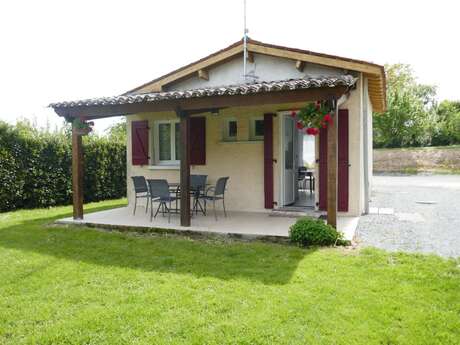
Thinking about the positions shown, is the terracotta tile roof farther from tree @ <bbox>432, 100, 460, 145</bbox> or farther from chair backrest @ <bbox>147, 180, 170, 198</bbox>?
tree @ <bbox>432, 100, 460, 145</bbox>

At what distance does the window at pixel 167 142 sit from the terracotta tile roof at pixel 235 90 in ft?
7.96

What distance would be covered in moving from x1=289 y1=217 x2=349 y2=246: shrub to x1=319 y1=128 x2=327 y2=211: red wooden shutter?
2305 millimetres

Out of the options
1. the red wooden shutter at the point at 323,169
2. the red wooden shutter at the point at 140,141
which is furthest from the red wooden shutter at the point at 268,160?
the red wooden shutter at the point at 140,141

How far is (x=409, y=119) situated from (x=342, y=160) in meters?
21.6

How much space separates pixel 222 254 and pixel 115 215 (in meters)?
3.83

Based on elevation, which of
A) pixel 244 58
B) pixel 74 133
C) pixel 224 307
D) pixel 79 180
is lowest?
pixel 224 307

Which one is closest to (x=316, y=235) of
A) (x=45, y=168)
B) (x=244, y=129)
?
(x=244, y=129)

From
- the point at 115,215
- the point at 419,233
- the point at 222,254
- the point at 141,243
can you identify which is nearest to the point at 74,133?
the point at 115,215

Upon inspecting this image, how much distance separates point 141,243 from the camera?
577cm

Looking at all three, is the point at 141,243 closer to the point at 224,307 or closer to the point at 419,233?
the point at 224,307

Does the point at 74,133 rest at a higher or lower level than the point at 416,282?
higher

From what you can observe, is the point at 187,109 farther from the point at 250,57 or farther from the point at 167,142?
the point at 167,142

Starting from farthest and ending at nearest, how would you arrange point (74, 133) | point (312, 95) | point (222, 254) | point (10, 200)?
1. point (10, 200)
2. point (74, 133)
3. point (312, 95)
4. point (222, 254)

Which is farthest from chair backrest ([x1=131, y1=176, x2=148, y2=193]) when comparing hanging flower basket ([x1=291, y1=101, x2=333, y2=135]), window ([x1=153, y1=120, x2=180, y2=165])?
hanging flower basket ([x1=291, y1=101, x2=333, y2=135])
